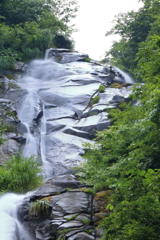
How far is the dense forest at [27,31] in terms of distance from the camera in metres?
16.3

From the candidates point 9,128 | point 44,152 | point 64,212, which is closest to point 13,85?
point 9,128

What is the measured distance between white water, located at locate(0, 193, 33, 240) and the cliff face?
0.17 metres

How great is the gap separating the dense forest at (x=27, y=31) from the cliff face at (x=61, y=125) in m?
1.28

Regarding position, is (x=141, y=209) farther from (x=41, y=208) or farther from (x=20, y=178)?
(x=20, y=178)

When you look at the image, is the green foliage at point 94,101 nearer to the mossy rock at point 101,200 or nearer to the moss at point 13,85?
the moss at point 13,85

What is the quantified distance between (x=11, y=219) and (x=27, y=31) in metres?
15.2

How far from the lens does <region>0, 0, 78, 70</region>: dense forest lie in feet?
53.6

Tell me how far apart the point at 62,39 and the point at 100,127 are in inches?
524

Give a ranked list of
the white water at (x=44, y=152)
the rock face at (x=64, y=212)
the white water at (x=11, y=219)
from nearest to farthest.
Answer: the rock face at (x=64, y=212) → the white water at (x=11, y=219) → the white water at (x=44, y=152)

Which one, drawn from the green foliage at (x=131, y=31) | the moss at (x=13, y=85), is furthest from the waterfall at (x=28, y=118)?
the green foliage at (x=131, y=31)

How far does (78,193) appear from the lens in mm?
5520

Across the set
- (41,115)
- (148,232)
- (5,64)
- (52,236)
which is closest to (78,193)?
(52,236)

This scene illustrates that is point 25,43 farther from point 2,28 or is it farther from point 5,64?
point 5,64

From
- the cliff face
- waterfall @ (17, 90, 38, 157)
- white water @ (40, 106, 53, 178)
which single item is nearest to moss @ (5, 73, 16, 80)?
the cliff face
